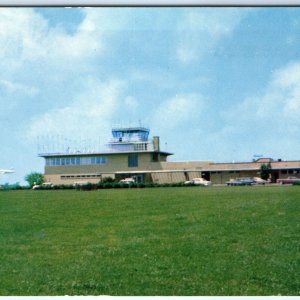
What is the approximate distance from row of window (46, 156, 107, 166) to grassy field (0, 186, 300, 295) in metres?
0.16

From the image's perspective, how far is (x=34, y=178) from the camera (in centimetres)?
199

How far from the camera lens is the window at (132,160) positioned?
230 centimetres

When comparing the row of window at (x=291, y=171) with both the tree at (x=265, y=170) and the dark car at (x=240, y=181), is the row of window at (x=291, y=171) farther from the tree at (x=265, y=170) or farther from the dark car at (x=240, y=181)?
the dark car at (x=240, y=181)

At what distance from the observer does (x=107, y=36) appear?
5.26 feet

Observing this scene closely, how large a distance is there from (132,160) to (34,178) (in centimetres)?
54

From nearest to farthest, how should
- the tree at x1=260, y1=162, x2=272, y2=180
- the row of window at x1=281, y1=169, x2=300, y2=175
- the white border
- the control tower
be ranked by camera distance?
the white border, the control tower, the row of window at x1=281, y1=169, x2=300, y2=175, the tree at x1=260, y1=162, x2=272, y2=180

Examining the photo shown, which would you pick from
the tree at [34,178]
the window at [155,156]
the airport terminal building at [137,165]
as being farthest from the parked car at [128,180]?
the tree at [34,178]

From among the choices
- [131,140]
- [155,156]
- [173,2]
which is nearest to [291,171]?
[155,156]

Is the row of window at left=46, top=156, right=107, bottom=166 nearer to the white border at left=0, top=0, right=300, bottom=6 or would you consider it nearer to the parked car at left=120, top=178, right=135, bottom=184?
the parked car at left=120, top=178, right=135, bottom=184

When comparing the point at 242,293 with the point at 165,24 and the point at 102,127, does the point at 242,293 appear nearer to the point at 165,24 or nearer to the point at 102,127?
the point at 102,127

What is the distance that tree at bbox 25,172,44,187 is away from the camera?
1.96 m

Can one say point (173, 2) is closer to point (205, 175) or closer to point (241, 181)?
point (205, 175)

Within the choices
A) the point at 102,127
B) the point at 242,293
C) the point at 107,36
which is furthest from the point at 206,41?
the point at 242,293

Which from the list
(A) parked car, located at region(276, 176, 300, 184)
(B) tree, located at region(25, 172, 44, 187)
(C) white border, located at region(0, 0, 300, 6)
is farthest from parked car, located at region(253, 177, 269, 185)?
(C) white border, located at region(0, 0, 300, 6)
